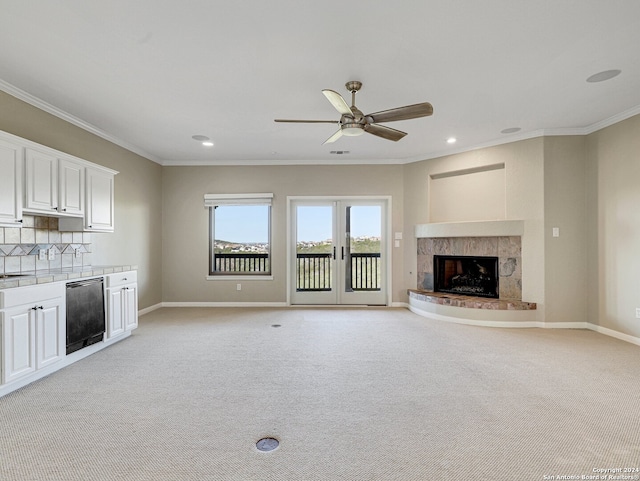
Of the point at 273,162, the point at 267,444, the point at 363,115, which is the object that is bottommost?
the point at 267,444

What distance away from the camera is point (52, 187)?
326 centimetres

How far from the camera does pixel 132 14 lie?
83.2 inches

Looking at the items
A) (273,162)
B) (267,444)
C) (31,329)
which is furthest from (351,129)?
(31,329)

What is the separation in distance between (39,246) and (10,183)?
941mm

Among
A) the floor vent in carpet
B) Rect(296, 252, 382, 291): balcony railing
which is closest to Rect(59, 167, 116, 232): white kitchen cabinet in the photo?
Rect(296, 252, 382, 291): balcony railing

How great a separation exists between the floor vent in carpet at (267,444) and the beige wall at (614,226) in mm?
4364

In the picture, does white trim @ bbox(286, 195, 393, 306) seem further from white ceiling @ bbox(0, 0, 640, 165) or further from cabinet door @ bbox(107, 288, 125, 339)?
cabinet door @ bbox(107, 288, 125, 339)

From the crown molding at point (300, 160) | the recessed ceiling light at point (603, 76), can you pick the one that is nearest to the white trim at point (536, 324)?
the crown molding at point (300, 160)

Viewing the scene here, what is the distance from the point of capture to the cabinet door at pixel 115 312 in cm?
367

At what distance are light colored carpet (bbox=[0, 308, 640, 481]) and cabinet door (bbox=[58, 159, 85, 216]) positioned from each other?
5.29ft

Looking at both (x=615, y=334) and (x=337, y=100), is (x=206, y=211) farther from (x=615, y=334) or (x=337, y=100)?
(x=615, y=334)

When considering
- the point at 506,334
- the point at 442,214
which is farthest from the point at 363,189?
the point at 506,334

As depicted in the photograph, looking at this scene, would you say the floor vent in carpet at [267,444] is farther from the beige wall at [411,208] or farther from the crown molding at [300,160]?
the crown molding at [300,160]

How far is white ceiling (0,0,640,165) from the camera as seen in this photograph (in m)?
2.10
